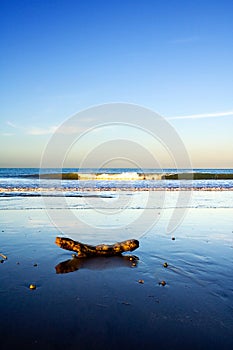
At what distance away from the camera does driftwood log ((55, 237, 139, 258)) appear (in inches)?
300

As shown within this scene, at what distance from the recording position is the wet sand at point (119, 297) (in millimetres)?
4020

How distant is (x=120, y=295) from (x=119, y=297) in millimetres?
84

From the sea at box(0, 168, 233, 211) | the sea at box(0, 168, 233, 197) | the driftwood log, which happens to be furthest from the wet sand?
the sea at box(0, 168, 233, 197)

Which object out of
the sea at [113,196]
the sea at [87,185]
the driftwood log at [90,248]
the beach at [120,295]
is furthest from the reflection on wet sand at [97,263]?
the sea at [87,185]

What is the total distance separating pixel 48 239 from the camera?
9.26m

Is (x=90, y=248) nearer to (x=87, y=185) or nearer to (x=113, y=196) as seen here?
(x=113, y=196)

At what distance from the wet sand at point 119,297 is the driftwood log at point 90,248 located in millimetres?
258

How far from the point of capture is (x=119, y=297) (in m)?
5.24

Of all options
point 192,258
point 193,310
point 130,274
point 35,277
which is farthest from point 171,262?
point 35,277

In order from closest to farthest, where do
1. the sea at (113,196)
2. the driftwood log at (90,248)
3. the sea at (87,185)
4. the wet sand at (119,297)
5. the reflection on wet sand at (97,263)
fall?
1. the wet sand at (119,297)
2. the reflection on wet sand at (97,263)
3. the driftwood log at (90,248)
4. the sea at (113,196)
5. the sea at (87,185)

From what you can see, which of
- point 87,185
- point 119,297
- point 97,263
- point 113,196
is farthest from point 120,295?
point 87,185

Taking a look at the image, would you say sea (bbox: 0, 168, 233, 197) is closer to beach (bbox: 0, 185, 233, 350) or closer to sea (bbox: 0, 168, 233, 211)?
sea (bbox: 0, 168, 233, 211)

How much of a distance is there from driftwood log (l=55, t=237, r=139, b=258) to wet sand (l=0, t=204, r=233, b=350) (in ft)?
0.85

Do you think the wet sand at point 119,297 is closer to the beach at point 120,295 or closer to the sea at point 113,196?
the beach at point 120,295
